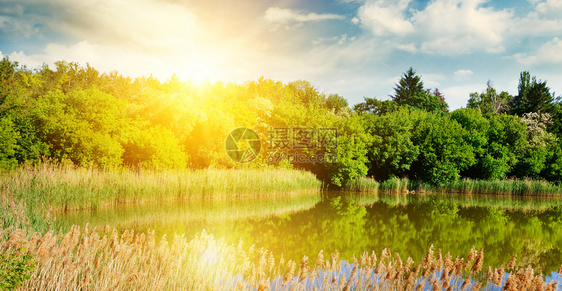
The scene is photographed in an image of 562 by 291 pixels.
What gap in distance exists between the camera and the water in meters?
9.58

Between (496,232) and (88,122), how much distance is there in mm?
18242

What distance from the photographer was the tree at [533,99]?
127 feet

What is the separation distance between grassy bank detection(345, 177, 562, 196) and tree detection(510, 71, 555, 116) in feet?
49.0

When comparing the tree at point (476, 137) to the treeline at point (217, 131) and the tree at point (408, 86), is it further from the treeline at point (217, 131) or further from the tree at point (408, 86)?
the tree at point (408, 86)

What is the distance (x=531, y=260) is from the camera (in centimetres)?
901

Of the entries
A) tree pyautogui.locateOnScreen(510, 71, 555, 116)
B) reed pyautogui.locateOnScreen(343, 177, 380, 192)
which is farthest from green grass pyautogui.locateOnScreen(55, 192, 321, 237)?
tree pyautogui.locateOnScreen(510, 71, 555, 116)

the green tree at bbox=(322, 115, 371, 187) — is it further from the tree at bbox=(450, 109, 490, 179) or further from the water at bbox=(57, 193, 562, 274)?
the tree at bbox=(450, 109, 490, 179)

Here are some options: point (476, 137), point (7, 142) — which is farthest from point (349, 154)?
point (7, 142)

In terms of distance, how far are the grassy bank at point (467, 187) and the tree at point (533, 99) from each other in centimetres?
1494

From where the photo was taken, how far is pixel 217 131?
23203 mm

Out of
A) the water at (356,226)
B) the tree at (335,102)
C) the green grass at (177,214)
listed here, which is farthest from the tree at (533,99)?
the green grass at (177,214)

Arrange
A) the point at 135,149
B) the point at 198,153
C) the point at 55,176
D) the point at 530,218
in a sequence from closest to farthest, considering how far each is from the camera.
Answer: the point at 55,176 → the point at 530,218 → the point at 135,149 → the point at 198,153

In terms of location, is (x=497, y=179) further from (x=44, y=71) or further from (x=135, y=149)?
(x=44, y=71)

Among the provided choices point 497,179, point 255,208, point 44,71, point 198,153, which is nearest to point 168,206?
point 255,208
